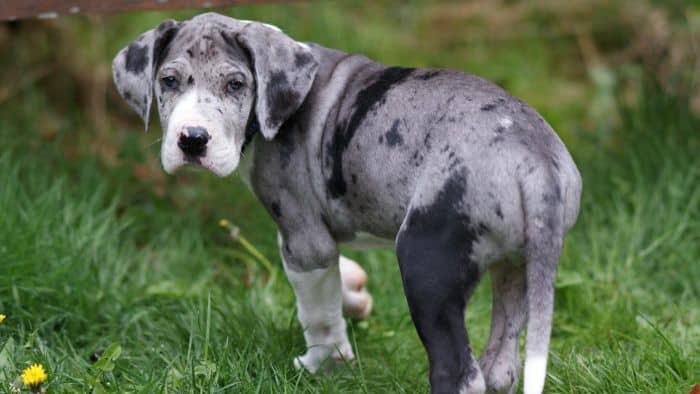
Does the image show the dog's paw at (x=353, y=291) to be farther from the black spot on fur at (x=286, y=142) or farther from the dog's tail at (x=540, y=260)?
the dog's tail at (x=540, y=260)

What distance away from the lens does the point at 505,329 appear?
10.4 ft

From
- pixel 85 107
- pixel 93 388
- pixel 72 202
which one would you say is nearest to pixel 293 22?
pixel 85 107

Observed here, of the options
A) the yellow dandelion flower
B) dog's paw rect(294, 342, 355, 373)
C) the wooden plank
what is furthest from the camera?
the wooden plank

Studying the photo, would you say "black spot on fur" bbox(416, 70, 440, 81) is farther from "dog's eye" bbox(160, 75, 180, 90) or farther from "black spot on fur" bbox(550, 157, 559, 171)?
"dog's eye" bbox(160, 75, 180, 90)

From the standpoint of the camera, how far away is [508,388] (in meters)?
3.13

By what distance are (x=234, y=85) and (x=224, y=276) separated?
190 cm

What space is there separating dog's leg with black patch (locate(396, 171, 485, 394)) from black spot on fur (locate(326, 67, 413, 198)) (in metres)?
0.44

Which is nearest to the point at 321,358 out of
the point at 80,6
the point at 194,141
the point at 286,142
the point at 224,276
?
the point at 286,142

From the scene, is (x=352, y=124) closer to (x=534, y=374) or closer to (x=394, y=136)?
(x=394, y=136)

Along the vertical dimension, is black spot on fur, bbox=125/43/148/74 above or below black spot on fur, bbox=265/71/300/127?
above

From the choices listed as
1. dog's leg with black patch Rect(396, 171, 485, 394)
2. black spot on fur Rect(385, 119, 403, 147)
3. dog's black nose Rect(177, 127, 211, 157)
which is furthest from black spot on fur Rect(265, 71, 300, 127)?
dog's leg with black patch Rect(396, 171, 485, 394)

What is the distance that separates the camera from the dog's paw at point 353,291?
412 cm

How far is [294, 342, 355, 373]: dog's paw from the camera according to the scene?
3.76 metres

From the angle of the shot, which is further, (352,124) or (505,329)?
(352,124)
